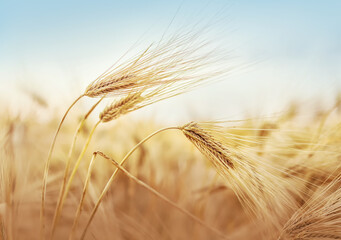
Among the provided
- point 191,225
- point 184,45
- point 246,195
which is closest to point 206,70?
point 184,45

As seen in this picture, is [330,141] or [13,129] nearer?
[13,129]

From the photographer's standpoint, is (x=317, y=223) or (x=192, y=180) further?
(x=192, y=180)

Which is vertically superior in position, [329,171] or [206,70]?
[206,70]

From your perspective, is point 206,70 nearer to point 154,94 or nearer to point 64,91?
point 154,94

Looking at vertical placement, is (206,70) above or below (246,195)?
above

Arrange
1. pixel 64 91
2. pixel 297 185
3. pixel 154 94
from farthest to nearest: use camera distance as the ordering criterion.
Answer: pixel 64 91, pixel 297 185, pixel 154 94

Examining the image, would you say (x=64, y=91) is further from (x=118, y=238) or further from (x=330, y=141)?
(x=330, y=141)

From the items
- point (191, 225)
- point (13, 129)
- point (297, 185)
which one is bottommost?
point (191, 225)

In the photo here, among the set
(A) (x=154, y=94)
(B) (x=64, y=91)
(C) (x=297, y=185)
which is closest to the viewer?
(A) (x=154, y=94)

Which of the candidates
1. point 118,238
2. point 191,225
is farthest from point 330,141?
point 118,238
